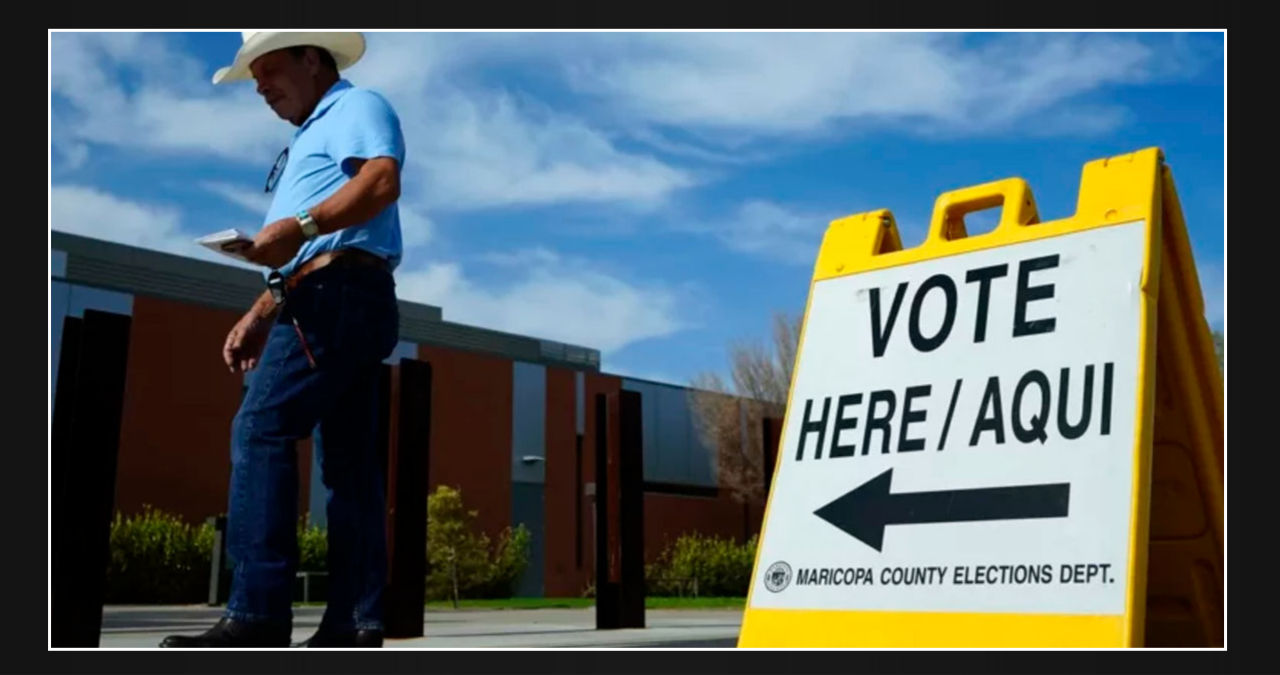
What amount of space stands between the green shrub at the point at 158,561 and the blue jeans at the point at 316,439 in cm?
1823

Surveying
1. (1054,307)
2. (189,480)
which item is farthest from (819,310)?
(189,480)

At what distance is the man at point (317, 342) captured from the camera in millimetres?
3174

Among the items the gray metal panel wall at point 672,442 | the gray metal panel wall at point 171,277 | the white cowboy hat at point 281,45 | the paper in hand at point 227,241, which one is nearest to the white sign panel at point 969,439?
the paper in hand at point 227,241

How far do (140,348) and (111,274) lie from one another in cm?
152

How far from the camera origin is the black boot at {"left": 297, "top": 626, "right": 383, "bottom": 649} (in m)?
3.37

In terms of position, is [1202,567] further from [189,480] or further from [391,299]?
[189,480]

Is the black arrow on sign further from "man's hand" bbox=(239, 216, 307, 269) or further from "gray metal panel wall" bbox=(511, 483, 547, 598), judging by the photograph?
"gray metal panel wall" bbox=(511, 483, 547, 598)

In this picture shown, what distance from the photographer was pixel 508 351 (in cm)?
3075

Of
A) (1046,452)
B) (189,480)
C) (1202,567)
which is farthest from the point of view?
(189,480)

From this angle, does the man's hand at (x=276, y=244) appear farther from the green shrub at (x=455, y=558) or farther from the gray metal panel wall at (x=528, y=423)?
the gray metal panel wall at (x=528, y=423)

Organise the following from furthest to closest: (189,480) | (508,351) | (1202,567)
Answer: (508,351) < (189,480) < (1202,567)

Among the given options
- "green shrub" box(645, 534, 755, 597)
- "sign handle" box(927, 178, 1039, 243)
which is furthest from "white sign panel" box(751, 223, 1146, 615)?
"green shrub" box(645, 534, 755, 597)

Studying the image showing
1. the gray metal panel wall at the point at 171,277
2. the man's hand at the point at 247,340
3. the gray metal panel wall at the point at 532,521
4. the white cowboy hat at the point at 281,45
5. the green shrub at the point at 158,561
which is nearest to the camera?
the white cowboy hat at the point at 281,45

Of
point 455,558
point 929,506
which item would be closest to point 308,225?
point 929,506
